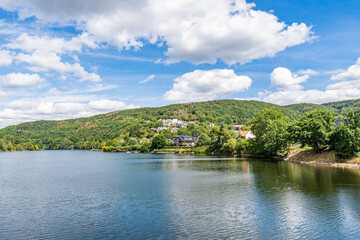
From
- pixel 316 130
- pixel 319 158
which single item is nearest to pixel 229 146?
pixel 319 158

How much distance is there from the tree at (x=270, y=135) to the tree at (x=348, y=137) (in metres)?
14.8

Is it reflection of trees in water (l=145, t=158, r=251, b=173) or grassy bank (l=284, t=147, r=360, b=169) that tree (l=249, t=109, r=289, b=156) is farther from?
reflection of trees in water (l=145, t=158, r=251, b=173)

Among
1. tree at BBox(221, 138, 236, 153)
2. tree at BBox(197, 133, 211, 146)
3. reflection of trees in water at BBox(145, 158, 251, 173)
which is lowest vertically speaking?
reflection of trees in water at BBox(145, 158, 251, 173)

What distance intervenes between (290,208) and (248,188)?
8952 mm

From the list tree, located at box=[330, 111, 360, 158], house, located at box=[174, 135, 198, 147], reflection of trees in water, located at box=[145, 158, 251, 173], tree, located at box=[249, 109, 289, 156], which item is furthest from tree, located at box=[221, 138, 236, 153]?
house, located at box=[174, 135, 198, 147]

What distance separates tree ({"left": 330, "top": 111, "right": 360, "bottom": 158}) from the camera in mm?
48812

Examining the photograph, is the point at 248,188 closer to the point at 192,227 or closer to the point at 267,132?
the point at 192,227

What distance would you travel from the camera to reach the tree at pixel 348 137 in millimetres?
48812

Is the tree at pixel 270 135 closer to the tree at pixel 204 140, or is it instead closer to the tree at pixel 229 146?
the tree at pixel 229 146

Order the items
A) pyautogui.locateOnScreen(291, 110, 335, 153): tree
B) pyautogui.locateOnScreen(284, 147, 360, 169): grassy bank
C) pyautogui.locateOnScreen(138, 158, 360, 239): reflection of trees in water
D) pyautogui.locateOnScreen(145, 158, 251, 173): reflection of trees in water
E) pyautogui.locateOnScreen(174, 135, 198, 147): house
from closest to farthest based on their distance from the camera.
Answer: pyautogui.locateOnScreen(138, 158, 360, 239): reflection of trees in water
pyautogui.locateOnScreen(284, 147, 360, 169): grassy bank
pyautogui.locateOnScreen(145, 158, 251, 173): reflection of trees in water
pyautogui.locateOnScreen(291, 110, 335, 153): tree
pyautogui.locateOnScreen(174, 135, 198, 147): house

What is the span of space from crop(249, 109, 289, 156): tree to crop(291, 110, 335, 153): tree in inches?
278

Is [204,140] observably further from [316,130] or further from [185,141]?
[316,130]

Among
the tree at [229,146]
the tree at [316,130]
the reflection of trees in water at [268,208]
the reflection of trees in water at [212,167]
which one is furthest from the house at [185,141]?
the reflection of trees in water at [268,208]

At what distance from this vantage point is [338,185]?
103ft
